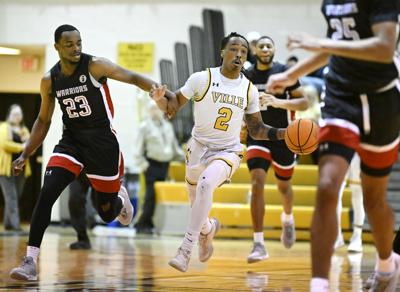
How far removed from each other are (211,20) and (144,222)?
4.08m

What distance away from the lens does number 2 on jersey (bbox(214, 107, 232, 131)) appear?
6.91 m

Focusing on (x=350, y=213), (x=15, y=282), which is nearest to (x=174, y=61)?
(x=350, y=213)

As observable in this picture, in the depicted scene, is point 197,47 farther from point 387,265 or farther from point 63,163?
point 387,265

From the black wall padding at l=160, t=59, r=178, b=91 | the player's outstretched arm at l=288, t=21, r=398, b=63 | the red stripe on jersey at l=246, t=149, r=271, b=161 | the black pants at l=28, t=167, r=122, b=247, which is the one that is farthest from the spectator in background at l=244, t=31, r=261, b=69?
the player's outstretched arm at l=288, t=21, r=398, b=63

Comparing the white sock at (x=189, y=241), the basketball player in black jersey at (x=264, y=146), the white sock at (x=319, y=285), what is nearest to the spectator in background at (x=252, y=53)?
Answer: the basketball player in black jersey at (x=264, y=146)

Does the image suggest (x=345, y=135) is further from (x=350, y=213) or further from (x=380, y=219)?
(x=350, y=213)

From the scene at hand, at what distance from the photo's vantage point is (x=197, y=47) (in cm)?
1533

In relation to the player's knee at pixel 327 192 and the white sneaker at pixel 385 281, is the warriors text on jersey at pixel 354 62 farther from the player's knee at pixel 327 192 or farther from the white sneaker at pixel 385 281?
the white sneaker at pixel 385 281

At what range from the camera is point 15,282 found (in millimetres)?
6340

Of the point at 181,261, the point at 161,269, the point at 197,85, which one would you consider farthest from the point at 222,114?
the point at 161,269

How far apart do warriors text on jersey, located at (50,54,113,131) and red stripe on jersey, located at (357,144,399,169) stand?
2.65 metres

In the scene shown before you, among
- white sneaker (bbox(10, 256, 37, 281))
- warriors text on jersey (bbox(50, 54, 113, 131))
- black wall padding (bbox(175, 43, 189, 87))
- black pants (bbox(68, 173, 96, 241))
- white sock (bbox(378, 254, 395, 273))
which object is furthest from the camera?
black wall padding (bbox(175, 43, 189, 87))

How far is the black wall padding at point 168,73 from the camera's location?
1551cm

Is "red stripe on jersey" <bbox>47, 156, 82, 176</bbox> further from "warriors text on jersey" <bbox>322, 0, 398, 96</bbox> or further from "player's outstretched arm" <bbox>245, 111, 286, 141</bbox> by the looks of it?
"warriors text on jersey" <bbox>322, 0, 398, 96</bbox>
